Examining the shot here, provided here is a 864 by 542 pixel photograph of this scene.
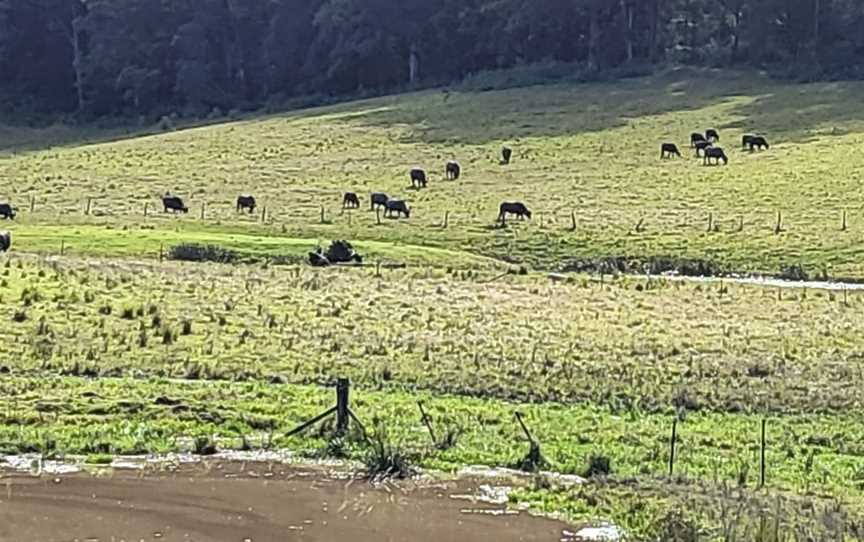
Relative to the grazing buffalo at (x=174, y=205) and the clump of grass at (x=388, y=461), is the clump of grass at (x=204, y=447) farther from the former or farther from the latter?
the grazing buffalo at (x=174, y=205)

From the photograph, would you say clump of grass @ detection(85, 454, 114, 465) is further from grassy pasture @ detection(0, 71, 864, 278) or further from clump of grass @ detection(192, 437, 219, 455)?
grassy pasture @ detection(0, 71, 864, 278)

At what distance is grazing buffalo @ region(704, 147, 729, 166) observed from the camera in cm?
6838

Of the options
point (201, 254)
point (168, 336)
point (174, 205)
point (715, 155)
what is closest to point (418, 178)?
point (174, 205)

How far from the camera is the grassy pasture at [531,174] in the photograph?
5181 cm

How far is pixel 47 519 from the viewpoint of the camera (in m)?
15.2

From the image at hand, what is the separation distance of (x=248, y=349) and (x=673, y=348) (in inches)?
330

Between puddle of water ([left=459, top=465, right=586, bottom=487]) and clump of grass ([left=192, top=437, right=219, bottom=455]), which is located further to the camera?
clump of grass ([left=192, top=437, right=219, bottom=455])

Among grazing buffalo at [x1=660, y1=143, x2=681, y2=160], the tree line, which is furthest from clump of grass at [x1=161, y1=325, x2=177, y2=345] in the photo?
the tree line

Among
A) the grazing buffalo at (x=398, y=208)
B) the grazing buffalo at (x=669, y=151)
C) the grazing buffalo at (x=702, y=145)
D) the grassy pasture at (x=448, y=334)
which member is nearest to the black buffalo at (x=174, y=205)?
the grazing buffalo at (x=398, y=208)

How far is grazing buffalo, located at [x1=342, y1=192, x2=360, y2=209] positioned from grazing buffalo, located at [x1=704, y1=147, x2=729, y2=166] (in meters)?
17.7

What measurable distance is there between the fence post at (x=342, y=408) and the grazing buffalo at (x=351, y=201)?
132 feet

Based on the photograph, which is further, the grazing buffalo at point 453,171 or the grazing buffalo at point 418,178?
the grazing buffalo at point 453,171

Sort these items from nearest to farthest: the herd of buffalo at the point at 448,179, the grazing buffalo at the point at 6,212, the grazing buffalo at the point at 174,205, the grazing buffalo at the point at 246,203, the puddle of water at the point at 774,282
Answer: the puddle of water at the point at 774,282 < the herd of buffalo at the point at 448,179 < the grazing buffalo at the point at 6,212 < the grazing buffalo at the point at 174,205 < the grazing buffalo at the point at 246,203

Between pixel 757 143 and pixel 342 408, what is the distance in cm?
5556
